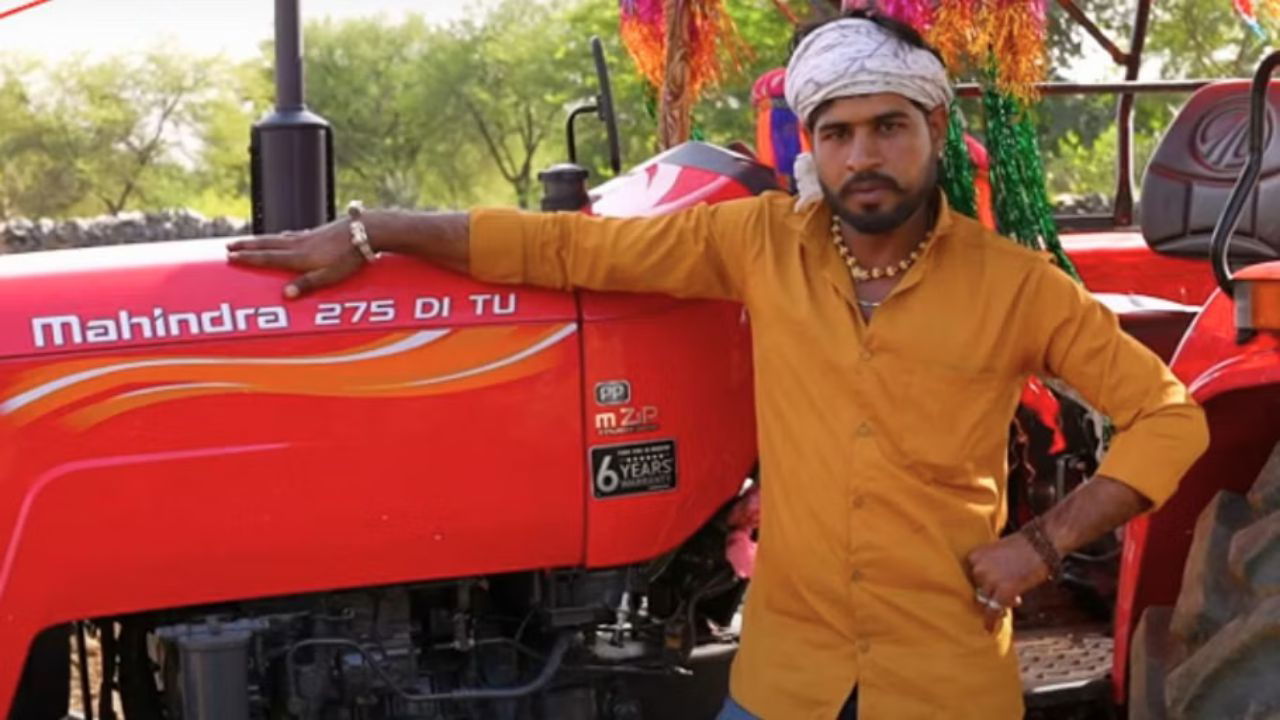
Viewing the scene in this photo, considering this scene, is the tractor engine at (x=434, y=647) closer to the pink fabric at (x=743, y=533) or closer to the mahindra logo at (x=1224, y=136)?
the pink fabric at (x=743, y=533)

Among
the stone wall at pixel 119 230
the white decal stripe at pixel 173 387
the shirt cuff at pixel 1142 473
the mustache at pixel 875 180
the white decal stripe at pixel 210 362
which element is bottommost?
the stone wall at pixel 119 230

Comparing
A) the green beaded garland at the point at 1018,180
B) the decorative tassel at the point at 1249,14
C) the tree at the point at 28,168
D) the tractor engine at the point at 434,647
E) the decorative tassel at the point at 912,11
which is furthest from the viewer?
the tree at the point at 28,168

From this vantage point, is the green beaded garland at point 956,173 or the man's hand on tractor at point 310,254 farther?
the green beaded garland at point 956,173

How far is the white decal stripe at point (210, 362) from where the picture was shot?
2.86 meters

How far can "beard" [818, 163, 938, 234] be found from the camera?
9.71 feet

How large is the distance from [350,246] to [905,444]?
3.06ft

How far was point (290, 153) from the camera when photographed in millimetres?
3393

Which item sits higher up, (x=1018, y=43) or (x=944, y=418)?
(x=1018, y=43)

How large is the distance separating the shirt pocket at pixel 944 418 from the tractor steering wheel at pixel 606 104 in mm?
1620

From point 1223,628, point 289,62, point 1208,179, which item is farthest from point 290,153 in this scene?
point 1208,179

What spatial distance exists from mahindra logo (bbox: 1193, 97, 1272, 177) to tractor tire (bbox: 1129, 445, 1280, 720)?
3.39 ft

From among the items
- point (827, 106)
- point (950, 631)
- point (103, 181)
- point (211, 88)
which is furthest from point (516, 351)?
point (211, 88)

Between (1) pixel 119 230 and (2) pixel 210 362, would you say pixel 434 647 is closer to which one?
(2) pixel 210 362

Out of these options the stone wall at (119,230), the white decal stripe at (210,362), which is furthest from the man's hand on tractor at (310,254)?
the stone wall at (119,230)
